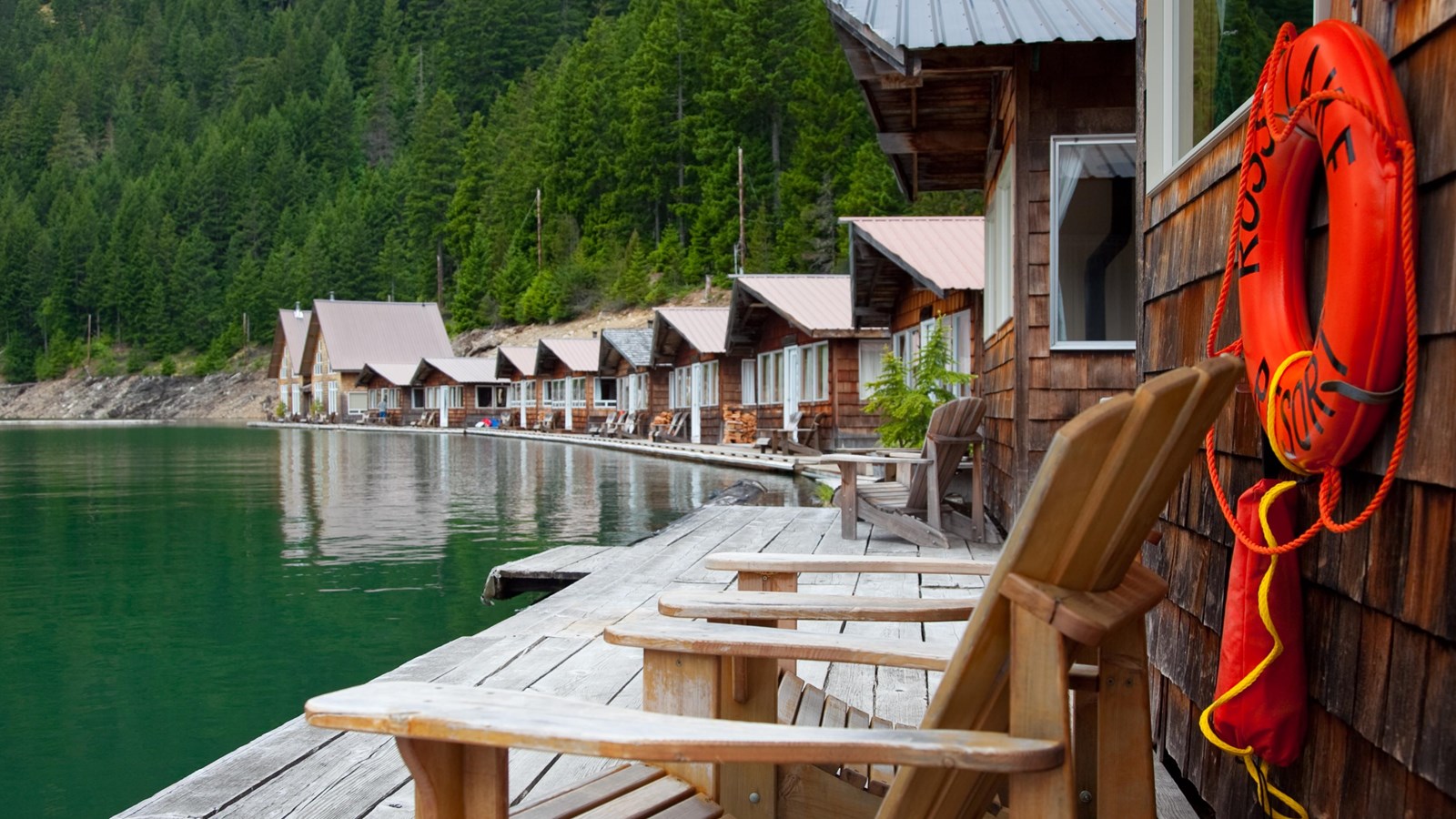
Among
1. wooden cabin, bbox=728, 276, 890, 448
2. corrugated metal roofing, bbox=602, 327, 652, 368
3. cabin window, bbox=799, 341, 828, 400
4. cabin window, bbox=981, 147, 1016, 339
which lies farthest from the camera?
corrugated metal roofing, bbox=602, 327, 652, 368

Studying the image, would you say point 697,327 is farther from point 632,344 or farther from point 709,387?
point 632,344

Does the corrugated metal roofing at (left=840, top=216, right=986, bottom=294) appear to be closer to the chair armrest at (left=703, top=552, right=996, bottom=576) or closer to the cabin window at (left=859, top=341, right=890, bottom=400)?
the cabin window at (left=859, top=341, right=890, bottom=400)

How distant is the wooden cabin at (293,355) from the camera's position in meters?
63.9

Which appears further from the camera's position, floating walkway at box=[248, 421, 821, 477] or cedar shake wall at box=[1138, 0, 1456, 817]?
floating walkway at box=[248, 421, 821, 477]

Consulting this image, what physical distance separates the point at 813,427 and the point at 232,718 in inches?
667

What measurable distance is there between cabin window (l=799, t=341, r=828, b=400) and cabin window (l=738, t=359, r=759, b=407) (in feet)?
10.3

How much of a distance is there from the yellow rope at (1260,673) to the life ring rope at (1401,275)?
4cm

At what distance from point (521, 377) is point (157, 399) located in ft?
133

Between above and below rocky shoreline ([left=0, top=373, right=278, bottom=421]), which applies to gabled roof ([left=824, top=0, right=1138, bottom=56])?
above

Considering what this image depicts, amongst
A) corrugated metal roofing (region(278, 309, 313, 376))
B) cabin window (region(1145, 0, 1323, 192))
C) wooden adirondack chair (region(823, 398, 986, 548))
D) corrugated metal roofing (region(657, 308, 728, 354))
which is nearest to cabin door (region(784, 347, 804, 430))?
corrugated metal roofing (region(657, 308, 728, 354))

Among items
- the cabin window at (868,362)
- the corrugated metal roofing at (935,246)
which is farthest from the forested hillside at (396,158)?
the corrugated metal roofing at (935,246)

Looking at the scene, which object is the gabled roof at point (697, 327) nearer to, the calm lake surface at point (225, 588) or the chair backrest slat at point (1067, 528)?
the calm lake surface at point (225, 588)

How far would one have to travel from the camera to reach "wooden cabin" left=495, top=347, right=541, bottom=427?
A: 4331cm

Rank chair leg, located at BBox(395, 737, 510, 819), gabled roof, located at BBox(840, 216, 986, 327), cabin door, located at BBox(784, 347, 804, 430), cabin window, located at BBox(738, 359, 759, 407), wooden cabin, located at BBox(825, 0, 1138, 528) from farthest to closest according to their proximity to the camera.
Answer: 1. cabin window, located at BBox(738, 359, 759, 407)
2. cabin door, located at BBox(784, 347, 804, 430)
3. gabled roof, located at BBox(840, 216, 986, 327)
4. wooden cabin, located at BBox(825, 0, 1138, 528)
5. chair leg, located at BBox(395, 737, 510, 819)
